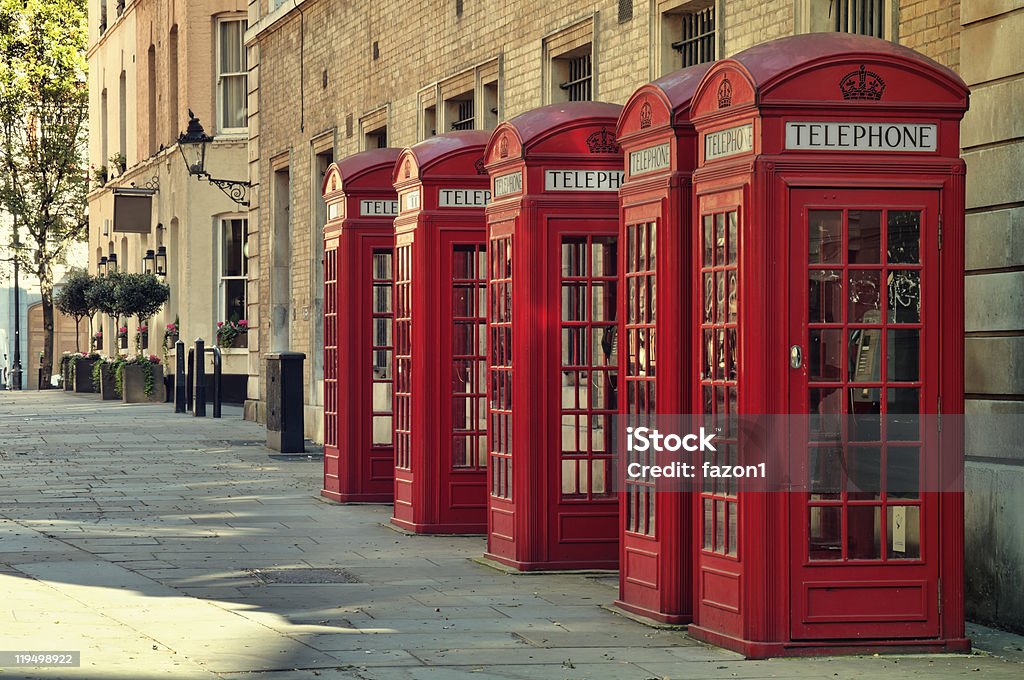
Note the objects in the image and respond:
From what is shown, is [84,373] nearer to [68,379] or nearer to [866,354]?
[68,379]

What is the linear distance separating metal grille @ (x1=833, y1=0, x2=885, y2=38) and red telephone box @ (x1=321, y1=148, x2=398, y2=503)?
494 cm

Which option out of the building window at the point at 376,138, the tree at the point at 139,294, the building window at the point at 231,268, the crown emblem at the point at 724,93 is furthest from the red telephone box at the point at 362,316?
the tree at the point at 139,294

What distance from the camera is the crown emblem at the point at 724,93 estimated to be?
866 centimetres

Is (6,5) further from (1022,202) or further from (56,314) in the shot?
(1022,202)

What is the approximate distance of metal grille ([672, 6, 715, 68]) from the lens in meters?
14.4

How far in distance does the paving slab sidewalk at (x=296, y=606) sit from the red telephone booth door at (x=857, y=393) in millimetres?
383

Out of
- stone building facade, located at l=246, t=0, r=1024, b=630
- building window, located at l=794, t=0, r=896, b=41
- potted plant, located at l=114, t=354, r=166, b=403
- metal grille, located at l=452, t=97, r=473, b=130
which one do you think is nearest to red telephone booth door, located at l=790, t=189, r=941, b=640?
stone building facade, located at l=246, t=0, r=1024, b=630

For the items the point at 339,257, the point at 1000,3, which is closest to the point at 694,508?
the point at 1000,3

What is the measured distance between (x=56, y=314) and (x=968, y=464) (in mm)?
69186

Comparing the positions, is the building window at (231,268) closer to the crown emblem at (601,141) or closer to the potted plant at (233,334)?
the potted plant at (233,334)

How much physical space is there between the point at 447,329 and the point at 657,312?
433 centimetres

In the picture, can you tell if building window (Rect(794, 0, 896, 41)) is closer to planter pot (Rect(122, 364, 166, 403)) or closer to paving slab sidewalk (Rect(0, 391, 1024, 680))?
paving slab sidewalk (Rect(0, 391, 1024, 680))

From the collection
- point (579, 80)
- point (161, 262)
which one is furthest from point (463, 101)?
point (161, 262)

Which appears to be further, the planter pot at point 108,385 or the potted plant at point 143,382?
the planter pot at point 108,385
